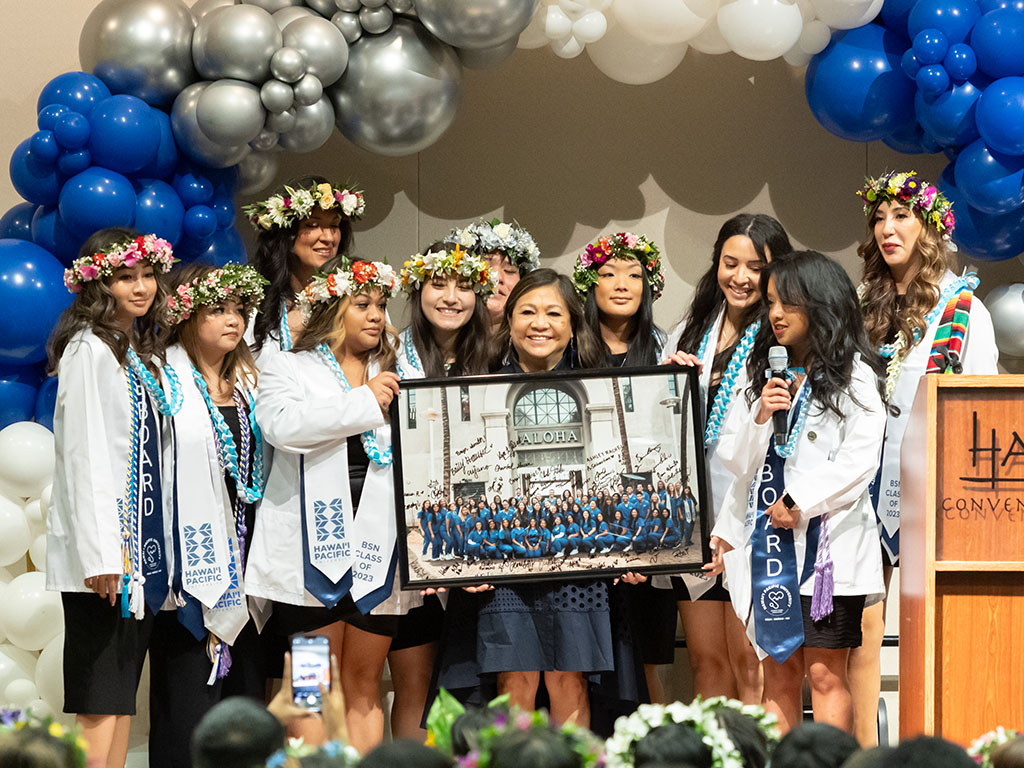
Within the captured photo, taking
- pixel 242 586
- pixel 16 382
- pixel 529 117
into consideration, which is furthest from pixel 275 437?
pixel 529 117

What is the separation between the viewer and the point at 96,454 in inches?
160

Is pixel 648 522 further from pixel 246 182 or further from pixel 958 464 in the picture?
pixel 246 182

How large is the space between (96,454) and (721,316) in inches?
90.0

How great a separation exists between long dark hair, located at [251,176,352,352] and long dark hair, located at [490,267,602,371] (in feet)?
3.42

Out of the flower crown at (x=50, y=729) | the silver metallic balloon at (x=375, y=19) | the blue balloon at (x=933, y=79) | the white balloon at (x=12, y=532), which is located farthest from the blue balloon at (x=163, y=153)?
the flower crown at (x=50, y=729)

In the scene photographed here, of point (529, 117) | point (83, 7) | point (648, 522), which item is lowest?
point (648, 522)

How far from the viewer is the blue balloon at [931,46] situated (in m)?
4.93

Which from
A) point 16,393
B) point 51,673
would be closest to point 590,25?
point 16,393

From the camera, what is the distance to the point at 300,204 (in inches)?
205

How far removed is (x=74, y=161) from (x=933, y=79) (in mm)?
3336

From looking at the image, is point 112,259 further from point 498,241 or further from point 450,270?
point 498,241

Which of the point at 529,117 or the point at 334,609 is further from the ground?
the point at 529,117

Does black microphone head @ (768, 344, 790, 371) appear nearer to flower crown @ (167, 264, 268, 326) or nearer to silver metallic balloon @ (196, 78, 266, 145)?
flower crown @ (167, 264, 268, 326)

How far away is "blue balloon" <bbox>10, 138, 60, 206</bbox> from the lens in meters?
4.90
